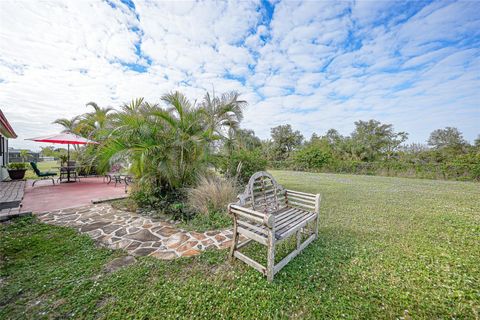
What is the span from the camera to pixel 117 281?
1900 millimetres

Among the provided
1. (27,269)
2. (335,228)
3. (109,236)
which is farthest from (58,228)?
(335,228)

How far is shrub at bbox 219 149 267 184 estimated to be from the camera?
237 inches

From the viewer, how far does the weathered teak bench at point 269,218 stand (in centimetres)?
192

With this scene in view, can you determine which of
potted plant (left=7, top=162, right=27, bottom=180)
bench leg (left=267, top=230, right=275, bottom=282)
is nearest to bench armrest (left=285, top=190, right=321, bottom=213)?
bench leg (left=267, top=230, right=275, bottom=282)

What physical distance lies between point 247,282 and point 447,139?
104ft

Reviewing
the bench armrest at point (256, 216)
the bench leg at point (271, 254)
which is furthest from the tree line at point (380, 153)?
the bench leg at point (271, 254)

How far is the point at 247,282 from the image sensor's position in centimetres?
193

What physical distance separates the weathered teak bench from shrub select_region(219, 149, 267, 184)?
2819 millimetres

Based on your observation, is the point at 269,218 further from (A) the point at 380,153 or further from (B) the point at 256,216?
(A) the point at 380,153

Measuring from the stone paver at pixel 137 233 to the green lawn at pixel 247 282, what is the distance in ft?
0.68

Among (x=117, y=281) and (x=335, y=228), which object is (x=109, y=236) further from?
(x=335, y=228)

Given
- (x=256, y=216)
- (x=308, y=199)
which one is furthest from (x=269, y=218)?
(x=308, y=199)

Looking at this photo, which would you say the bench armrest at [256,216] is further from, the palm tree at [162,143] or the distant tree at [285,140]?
the distant tree at [285,140]

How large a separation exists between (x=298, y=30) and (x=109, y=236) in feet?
25.8
